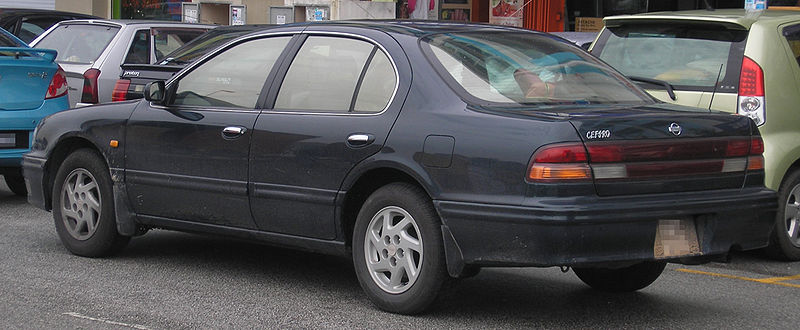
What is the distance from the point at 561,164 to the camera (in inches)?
207

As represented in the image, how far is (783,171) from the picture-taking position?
26.2ft

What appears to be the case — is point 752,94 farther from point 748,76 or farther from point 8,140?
point 8,140

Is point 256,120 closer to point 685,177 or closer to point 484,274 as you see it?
point 484,274

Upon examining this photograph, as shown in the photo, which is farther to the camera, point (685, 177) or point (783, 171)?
point (783, 171)

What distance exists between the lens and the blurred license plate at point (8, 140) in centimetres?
999

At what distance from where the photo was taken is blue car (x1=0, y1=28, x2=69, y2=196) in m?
10.0

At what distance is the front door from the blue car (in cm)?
326

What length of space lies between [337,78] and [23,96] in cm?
482

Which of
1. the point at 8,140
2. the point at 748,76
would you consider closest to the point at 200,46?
the point at 8,140

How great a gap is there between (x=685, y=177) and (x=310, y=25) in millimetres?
2349

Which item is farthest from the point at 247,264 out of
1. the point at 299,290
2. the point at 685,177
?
the point at 685,177

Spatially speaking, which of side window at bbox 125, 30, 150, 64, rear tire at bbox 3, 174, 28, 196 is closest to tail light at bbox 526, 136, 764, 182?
rear tire at bbox 3, 174, 28, 196

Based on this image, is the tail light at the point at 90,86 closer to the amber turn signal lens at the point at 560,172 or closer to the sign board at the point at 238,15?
the amber turn signal lens at the point at 560,172

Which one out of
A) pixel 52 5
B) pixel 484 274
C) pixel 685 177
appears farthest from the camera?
pixel 52 5
